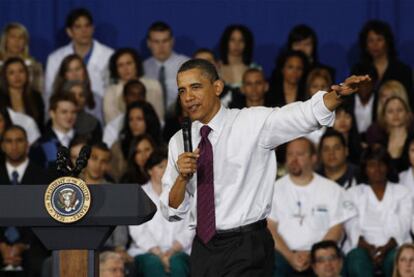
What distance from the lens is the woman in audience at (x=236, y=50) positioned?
9.21 meters

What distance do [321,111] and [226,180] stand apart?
525mm

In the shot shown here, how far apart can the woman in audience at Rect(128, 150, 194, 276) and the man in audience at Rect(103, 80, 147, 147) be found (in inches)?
38.6

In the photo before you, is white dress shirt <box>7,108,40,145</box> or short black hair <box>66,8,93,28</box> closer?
white dress shirt <box>7,108,40,145</box>

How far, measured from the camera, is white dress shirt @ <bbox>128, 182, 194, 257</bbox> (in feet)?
24.6

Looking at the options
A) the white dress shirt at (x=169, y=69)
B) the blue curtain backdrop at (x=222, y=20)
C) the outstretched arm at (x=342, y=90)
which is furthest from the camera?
the blue curtain backdrop at (x=222, y=20)

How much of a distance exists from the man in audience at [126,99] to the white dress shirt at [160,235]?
1247mm

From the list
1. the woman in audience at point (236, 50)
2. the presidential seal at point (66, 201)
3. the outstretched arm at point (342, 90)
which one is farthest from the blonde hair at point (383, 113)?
the presidential seal at point (66, 201)

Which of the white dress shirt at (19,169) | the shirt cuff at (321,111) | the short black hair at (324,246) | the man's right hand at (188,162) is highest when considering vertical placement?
the shirt cuff at (321,111)

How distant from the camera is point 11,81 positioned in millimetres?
8711

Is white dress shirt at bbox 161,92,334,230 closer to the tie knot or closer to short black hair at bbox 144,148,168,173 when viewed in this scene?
the tie knot

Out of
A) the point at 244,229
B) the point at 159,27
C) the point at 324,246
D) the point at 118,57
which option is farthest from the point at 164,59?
the point at 244,229

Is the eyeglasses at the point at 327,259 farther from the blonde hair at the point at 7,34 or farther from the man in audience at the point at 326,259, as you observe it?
the blonde hair at the point at 7,34

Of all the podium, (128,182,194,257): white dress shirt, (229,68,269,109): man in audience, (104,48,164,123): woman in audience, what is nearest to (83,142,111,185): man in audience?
(128,182,194,257): white dress shirt

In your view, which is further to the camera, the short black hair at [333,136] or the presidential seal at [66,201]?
the short black hair at [333,136]
